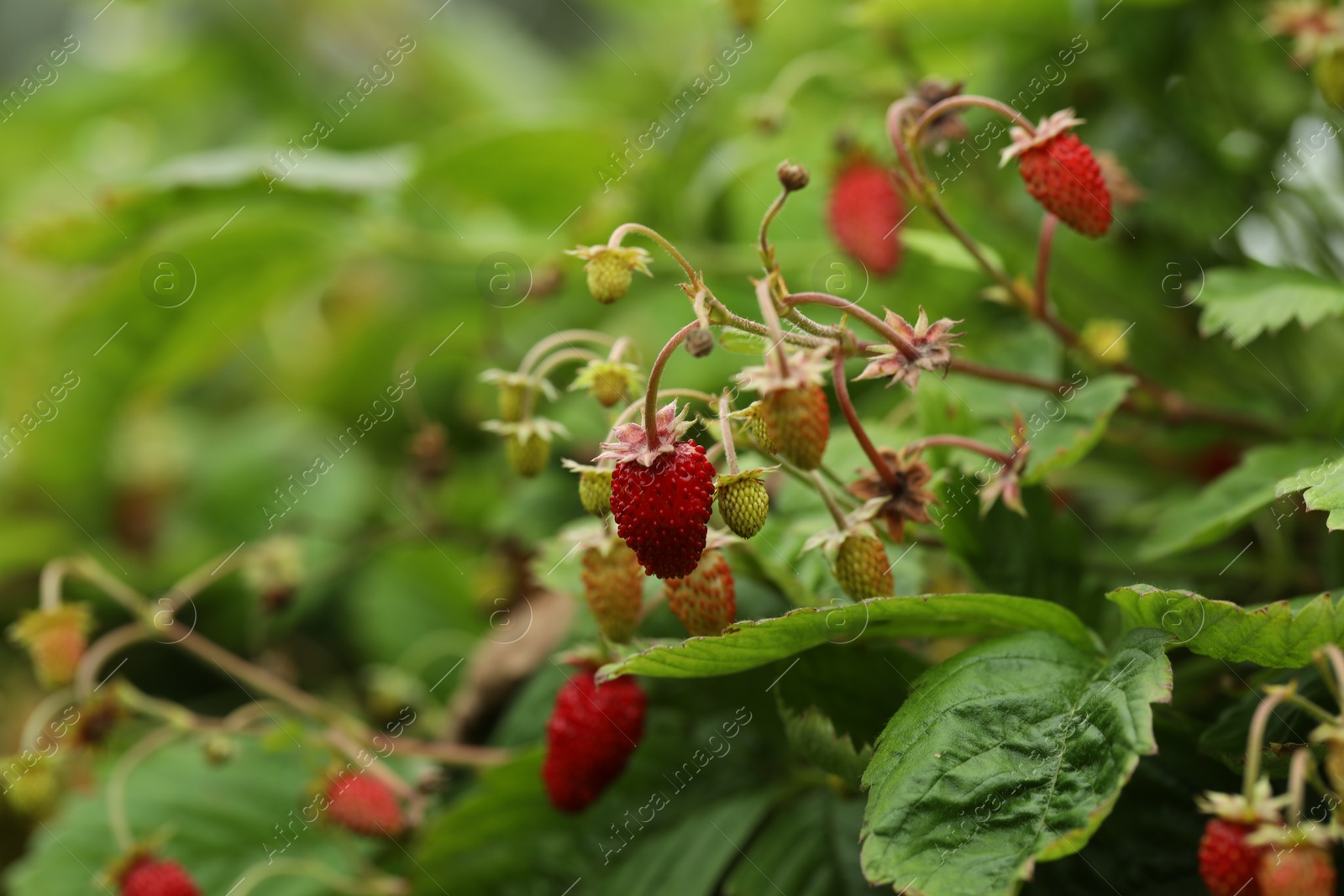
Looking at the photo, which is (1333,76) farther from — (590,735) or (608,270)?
(590,735)

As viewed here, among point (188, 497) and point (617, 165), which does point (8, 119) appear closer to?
point (188, 497)

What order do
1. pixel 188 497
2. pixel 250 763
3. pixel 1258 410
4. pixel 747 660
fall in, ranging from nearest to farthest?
pixel 747 660 < pixel 1258 410 < pixel 250 763 < pixel 188 497

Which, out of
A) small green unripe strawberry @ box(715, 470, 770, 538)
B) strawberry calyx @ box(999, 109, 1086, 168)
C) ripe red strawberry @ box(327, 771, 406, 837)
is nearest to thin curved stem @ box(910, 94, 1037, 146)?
strawberry calyx @ box(999, 109, 1086, 168)

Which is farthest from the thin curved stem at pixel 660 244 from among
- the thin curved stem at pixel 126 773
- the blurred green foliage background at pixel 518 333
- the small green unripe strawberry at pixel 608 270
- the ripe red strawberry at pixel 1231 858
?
the thin curved stem at pixel 126 773

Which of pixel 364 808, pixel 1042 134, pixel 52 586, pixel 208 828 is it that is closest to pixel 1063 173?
pixel 1042 134

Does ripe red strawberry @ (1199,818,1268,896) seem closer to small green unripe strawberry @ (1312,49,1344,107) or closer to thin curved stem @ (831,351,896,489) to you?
thin curved stem @ (831,351,896,489)

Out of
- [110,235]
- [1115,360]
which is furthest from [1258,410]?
[110,235]

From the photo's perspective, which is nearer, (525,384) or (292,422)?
(525,384)
